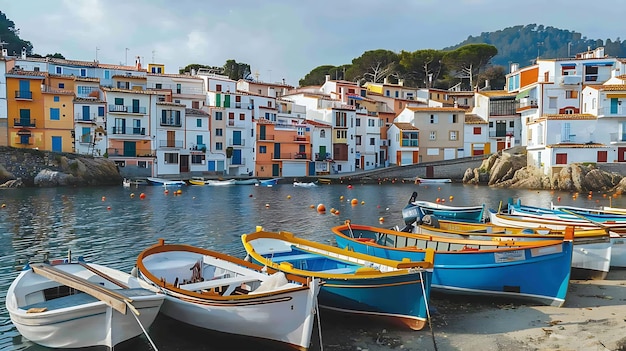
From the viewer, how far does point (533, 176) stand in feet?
185

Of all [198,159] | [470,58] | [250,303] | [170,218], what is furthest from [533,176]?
[250,303]

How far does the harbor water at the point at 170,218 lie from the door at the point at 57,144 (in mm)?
11026

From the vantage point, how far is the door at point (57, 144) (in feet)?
189

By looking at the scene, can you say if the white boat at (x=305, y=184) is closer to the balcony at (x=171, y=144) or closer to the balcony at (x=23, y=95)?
the balcony at (x=171, y=144)

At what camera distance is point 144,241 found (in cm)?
2280

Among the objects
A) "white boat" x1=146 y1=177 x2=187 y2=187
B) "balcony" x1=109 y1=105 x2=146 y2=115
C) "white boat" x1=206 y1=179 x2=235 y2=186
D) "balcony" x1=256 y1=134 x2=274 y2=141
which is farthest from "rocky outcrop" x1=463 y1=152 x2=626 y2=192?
"balcony" x1=109 y1=105 x2=146 y2=115

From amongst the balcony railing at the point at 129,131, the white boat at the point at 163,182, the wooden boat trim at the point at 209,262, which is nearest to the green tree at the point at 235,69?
the balcony railing at the point at 129,131

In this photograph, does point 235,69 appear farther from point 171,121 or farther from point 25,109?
point 25,109

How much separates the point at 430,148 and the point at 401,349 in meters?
64.5

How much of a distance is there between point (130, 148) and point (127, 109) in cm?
435

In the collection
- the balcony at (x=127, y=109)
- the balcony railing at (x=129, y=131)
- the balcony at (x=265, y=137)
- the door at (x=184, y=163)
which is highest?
the balcony at (x=127, y=109)

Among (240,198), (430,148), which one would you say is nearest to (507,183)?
(430,148)

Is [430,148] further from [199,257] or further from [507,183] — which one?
[199,257]

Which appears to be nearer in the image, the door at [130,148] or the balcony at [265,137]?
the door at [130,148]
